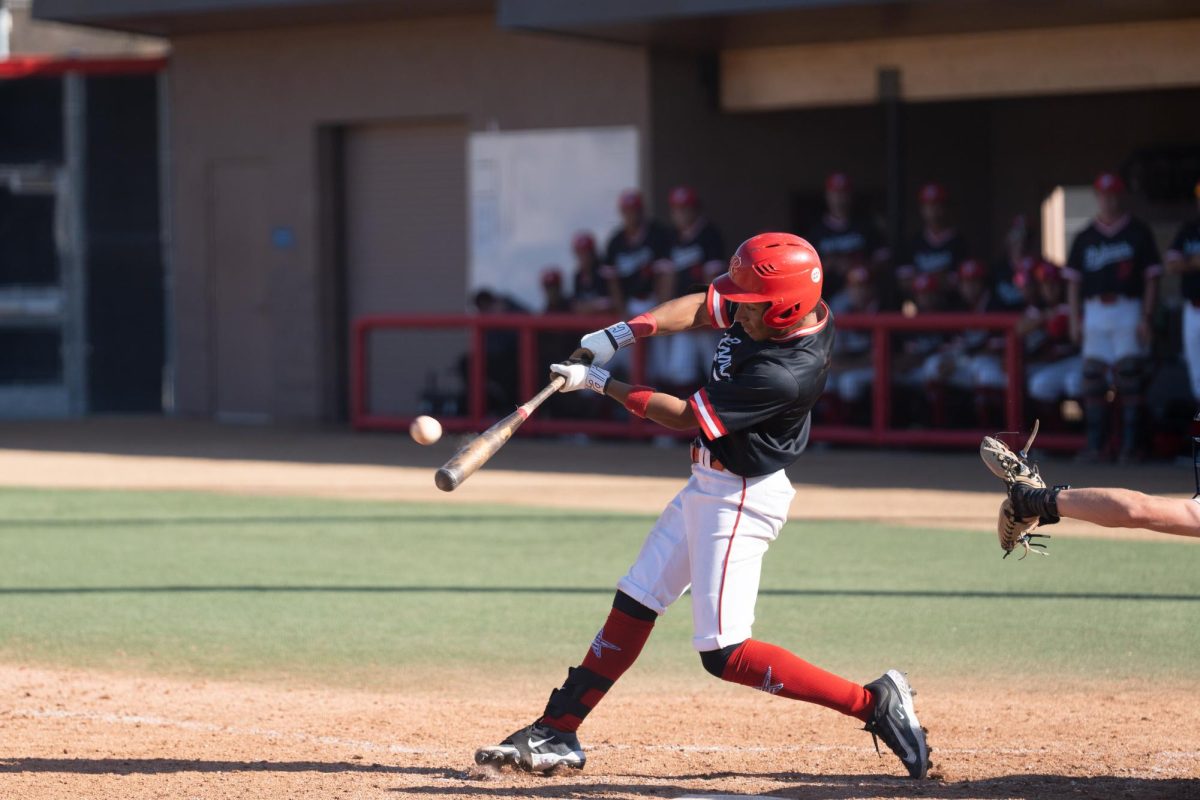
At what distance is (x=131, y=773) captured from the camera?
5285 millimetres

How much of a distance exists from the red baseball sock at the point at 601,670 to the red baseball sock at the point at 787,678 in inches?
12.9

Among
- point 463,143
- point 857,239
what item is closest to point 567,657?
point 857,239

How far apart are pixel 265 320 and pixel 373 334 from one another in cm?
258

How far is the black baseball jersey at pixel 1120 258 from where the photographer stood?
1296 cm

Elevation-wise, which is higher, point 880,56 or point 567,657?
point 880,56

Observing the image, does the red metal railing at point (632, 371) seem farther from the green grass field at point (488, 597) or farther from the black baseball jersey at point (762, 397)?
the black baseball jersey at point (762, 397)

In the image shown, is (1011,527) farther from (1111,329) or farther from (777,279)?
(1111,329)

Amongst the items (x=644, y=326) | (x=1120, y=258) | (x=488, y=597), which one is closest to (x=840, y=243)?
(x=1120, y=258)

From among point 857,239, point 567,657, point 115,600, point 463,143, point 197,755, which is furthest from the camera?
point 463,143

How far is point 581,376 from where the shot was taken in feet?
16.5

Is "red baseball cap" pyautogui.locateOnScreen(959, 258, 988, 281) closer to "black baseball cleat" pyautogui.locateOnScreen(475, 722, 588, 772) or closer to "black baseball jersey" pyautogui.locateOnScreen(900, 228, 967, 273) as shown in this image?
"black baseball jersey" pyautogui.locateOnScreen(900, 228, 967, 273)

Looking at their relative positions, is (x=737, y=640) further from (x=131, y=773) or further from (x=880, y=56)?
(x=880, y=56)

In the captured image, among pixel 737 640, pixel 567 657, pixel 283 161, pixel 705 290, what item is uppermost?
pixel 283 161

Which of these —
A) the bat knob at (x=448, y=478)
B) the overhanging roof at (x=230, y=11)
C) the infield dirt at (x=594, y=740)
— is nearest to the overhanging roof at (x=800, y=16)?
the overhanging roof at (x=230, y=11)
